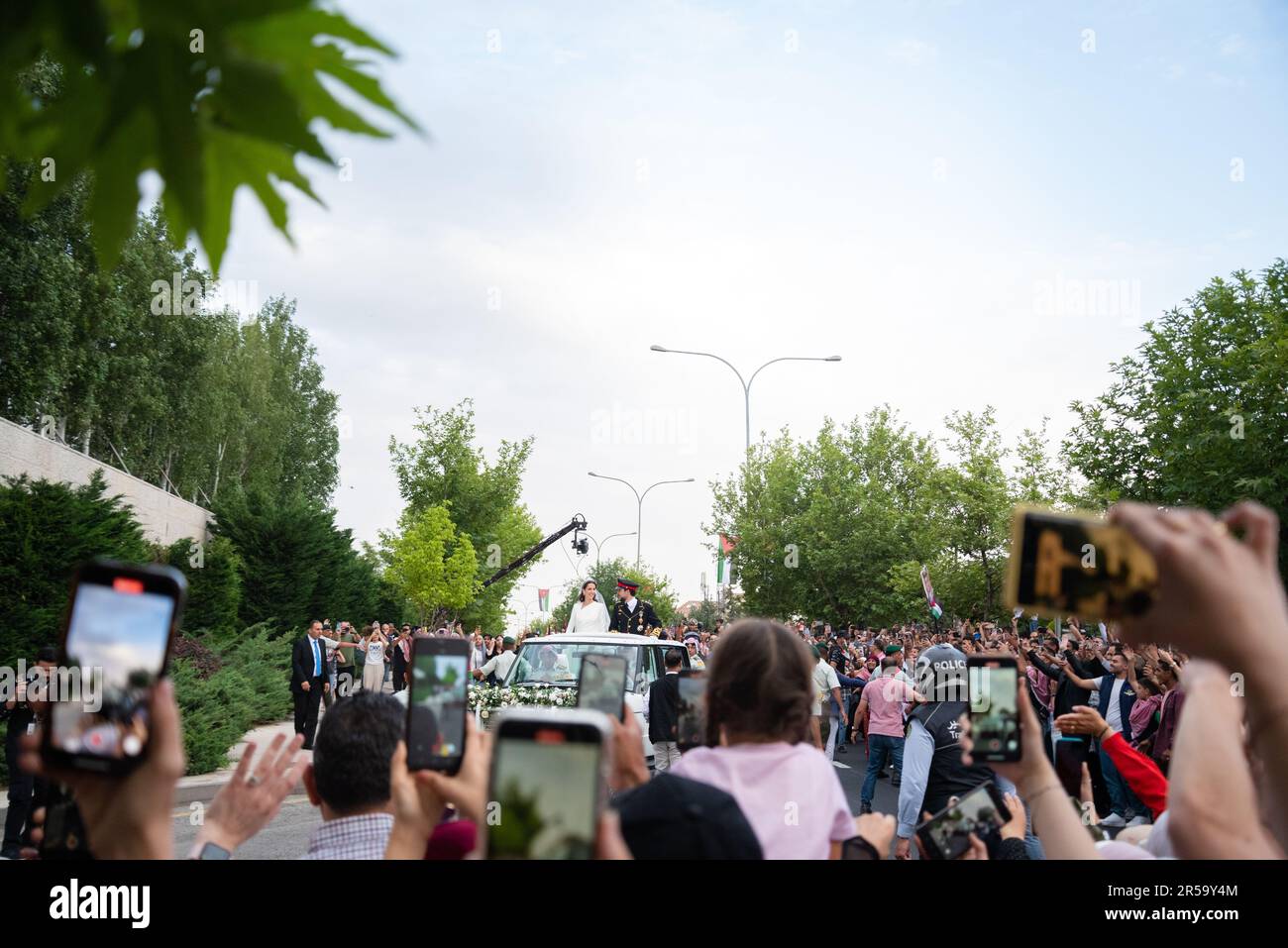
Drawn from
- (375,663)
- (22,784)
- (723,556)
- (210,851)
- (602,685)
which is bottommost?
(375,663)

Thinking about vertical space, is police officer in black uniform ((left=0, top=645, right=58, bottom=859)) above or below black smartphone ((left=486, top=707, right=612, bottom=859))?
below

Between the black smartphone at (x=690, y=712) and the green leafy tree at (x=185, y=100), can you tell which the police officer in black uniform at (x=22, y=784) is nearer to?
the black smartphone at (x=690, y=712)

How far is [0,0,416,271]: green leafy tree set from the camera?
3.81 ft

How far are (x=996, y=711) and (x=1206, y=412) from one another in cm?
2561

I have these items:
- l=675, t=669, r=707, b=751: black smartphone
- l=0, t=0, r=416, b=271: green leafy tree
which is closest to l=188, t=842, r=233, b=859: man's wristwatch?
l=675, t=669, r=707, b=751: black smartphone

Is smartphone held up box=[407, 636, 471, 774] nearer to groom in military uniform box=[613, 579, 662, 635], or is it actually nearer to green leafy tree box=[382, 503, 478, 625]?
groom in military uniform box=[613, 579, 662, 635]

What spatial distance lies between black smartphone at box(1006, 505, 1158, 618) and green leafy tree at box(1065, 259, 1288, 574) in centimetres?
2035

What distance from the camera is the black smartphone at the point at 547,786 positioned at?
120 centimetres

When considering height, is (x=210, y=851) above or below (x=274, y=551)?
below

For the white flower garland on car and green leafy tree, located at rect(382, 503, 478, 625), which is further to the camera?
green leafy tree, located at rect(382, 503, 478, 625)

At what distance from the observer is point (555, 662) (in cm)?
1094

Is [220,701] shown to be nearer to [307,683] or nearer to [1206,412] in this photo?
[307,683]

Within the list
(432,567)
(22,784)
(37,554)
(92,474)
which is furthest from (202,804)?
(432,567)
